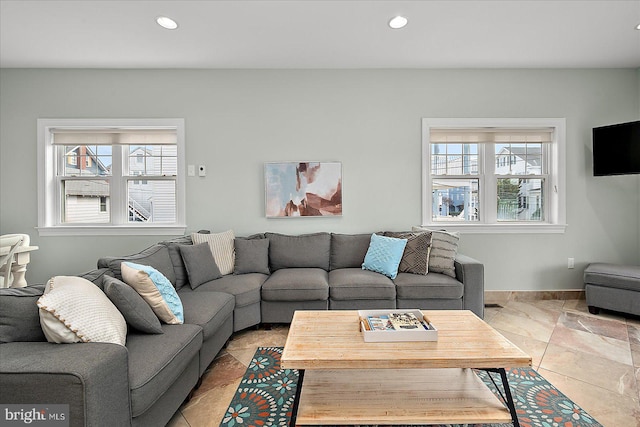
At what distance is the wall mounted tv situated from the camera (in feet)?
10.7

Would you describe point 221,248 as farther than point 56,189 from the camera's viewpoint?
No

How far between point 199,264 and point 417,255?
80.5 inches

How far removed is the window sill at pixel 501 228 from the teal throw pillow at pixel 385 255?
748 mm

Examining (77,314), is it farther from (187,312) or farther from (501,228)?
(501,228)

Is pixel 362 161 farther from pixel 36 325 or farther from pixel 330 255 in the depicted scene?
pixel 36 325

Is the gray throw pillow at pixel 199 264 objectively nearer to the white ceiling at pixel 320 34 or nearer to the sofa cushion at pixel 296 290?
the sofa cushion at pixel 296 290

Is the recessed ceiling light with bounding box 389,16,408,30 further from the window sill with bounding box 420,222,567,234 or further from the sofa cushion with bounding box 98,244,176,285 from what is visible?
the sofa cushion with bounding box 98,244,176,285

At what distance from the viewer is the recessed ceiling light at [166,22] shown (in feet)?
8.74

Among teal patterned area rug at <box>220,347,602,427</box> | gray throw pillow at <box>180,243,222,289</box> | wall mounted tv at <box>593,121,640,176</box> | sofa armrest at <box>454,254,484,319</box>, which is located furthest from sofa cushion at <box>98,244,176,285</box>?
wall mounted tv at <box>593,121,640,176</box>

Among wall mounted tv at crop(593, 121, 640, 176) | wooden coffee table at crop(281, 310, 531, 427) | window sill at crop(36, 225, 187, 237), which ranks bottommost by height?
wooden coffee table at crop(281, 310, 531, 427)

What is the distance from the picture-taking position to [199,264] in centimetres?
283

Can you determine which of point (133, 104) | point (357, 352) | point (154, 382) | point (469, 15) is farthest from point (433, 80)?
point (154, 382)

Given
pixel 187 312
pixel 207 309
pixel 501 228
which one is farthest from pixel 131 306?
pixel 501 228

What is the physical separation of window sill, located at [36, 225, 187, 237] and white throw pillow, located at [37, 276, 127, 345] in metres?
2.16
